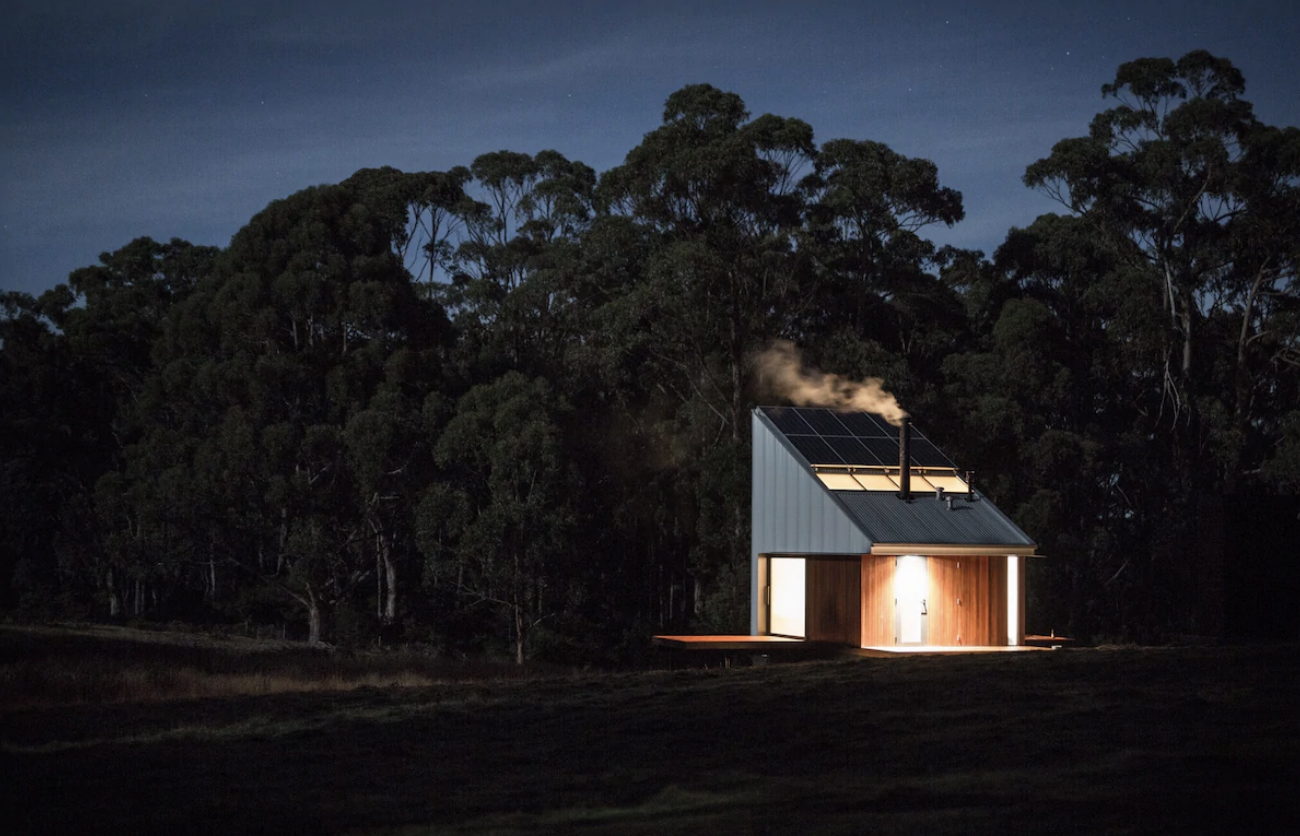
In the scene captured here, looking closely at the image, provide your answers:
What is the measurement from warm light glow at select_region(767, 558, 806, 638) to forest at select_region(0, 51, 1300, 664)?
6484mm

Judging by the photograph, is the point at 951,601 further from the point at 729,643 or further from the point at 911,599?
the point at 729,643

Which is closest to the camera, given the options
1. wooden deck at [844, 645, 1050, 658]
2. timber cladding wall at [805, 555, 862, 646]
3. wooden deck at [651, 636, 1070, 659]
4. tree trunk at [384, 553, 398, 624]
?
wooden deck at [844, 645, 1050, 658]

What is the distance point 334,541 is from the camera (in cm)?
3694

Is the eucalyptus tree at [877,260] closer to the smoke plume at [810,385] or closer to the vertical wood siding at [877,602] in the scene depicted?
the smoke plume at [810,385]

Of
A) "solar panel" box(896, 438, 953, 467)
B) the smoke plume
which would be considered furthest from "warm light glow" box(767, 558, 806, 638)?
the smoke plume

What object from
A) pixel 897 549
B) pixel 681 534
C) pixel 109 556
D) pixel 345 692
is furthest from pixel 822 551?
pixel 109 556

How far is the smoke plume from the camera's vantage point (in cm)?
3162

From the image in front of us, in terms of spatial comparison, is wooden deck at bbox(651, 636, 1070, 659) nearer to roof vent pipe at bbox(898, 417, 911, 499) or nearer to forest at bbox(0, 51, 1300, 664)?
roof vent pipe at bbox(898, 417, 911, 499)

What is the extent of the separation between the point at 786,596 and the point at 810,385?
1014 centimetres

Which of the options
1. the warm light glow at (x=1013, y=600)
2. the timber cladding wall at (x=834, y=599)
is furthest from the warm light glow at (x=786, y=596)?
the warm light glow at (x=1013, y=600)

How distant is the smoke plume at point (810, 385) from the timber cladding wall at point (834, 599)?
6946 millimetres

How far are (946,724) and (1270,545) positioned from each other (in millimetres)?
19741

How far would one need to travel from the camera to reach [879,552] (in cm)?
2223

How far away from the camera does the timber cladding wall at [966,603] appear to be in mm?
23234
